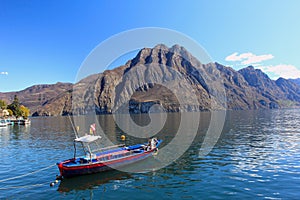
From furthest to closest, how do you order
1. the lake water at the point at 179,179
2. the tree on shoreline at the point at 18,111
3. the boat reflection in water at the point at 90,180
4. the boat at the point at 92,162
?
the tree on shoreline at the point at 18,111, the boat at the point at 92,162, the boat reflection in water at the point at 90,180, the lake water at the point at 179,179

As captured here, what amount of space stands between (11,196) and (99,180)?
11011 mm

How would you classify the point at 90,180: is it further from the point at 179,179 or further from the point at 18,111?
the point at 18,111

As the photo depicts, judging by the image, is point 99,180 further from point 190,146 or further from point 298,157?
point 298,157

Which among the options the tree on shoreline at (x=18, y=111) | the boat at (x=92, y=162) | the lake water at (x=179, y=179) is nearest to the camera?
the lake water at (x=179, y=179)

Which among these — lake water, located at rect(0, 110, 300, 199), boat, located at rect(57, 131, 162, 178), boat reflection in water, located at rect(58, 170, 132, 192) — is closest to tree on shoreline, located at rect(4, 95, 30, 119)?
lake water, located at rect(0, 110, 300, 199)

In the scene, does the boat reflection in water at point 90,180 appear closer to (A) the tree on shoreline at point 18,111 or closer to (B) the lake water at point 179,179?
(B) the lake water at point 179,179

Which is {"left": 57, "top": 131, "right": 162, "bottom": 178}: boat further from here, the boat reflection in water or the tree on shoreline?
the tree on shoreline

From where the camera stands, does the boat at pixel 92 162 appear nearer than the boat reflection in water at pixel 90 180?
No

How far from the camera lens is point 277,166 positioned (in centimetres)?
3491

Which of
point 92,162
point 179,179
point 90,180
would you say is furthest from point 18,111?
point 179,179

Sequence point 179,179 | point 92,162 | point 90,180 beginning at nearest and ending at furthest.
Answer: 1. point 179,179
2. point 90,180
3. point 92,162

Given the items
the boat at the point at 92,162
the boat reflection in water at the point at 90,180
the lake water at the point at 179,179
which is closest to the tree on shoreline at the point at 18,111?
the lake water at the point at 179,179

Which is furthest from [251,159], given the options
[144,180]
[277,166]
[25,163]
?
[25,163]

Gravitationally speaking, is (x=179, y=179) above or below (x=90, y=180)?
above
